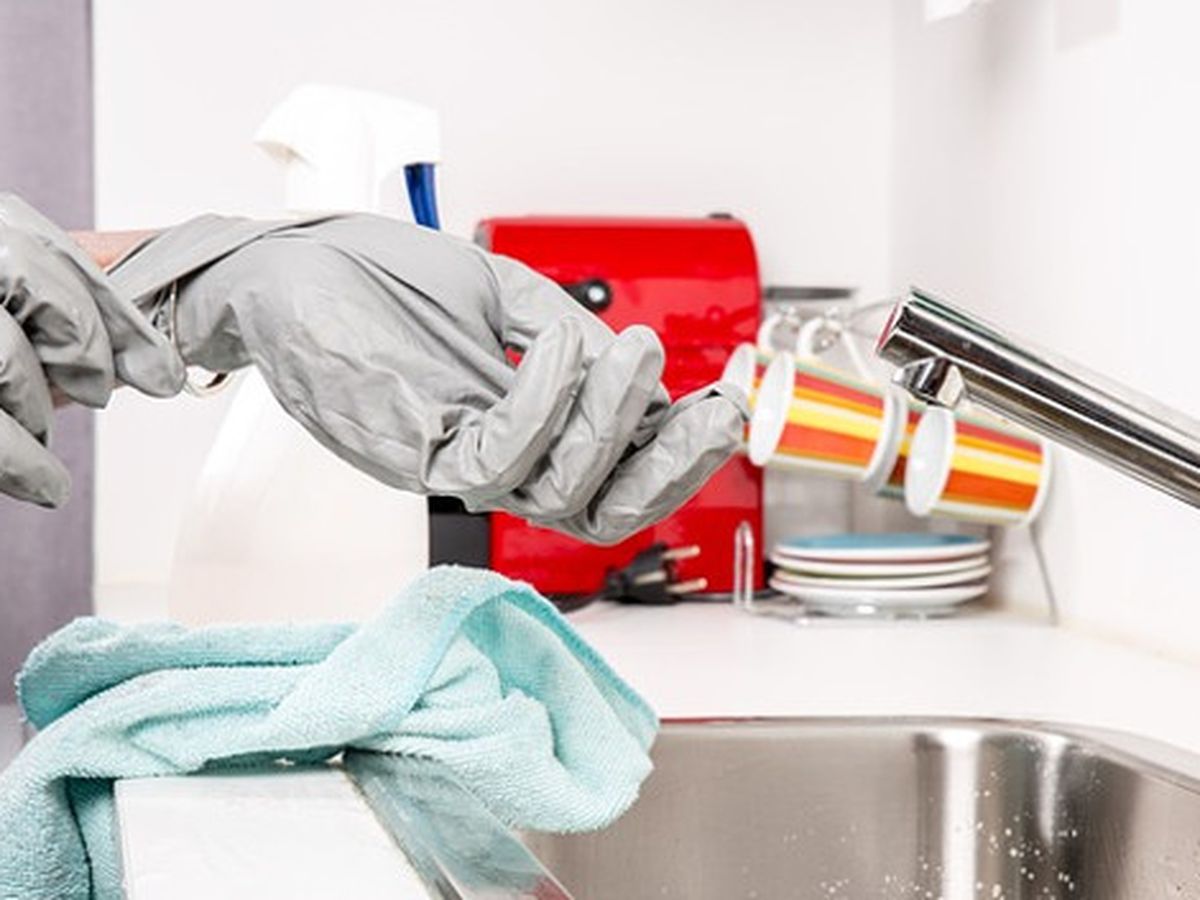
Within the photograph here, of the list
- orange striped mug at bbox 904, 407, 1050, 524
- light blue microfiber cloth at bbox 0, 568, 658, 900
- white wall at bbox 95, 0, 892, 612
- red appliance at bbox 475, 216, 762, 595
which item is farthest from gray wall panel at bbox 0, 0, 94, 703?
light blue microfiber cloth at bbox 0, 568, 658, 900

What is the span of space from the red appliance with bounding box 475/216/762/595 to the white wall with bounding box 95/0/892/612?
0.51ft

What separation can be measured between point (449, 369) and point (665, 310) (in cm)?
108

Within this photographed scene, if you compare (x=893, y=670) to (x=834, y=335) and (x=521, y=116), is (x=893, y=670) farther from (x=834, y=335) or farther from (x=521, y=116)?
(x=521, y=116)

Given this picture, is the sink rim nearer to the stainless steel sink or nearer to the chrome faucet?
the stainless steel sink

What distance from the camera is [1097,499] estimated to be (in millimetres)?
1509

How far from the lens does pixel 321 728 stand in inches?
28.7

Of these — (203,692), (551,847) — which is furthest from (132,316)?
(551,847)

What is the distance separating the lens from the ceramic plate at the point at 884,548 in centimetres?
156

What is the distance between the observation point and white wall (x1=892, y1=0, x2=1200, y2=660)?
138cm

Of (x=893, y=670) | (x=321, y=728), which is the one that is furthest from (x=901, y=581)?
(x=321, y=728)

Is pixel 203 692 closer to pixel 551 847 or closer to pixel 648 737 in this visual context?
pixel 648 737

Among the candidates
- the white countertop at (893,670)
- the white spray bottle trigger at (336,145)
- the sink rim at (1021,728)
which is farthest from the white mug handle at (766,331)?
the sink rim at (1021,728)

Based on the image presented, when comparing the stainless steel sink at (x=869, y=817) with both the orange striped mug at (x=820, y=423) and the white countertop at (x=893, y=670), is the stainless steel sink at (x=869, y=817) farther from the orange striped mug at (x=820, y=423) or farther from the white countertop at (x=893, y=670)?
the orange striped mug at (x=820, y=423)

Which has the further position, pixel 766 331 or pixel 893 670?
pixel 766 331
